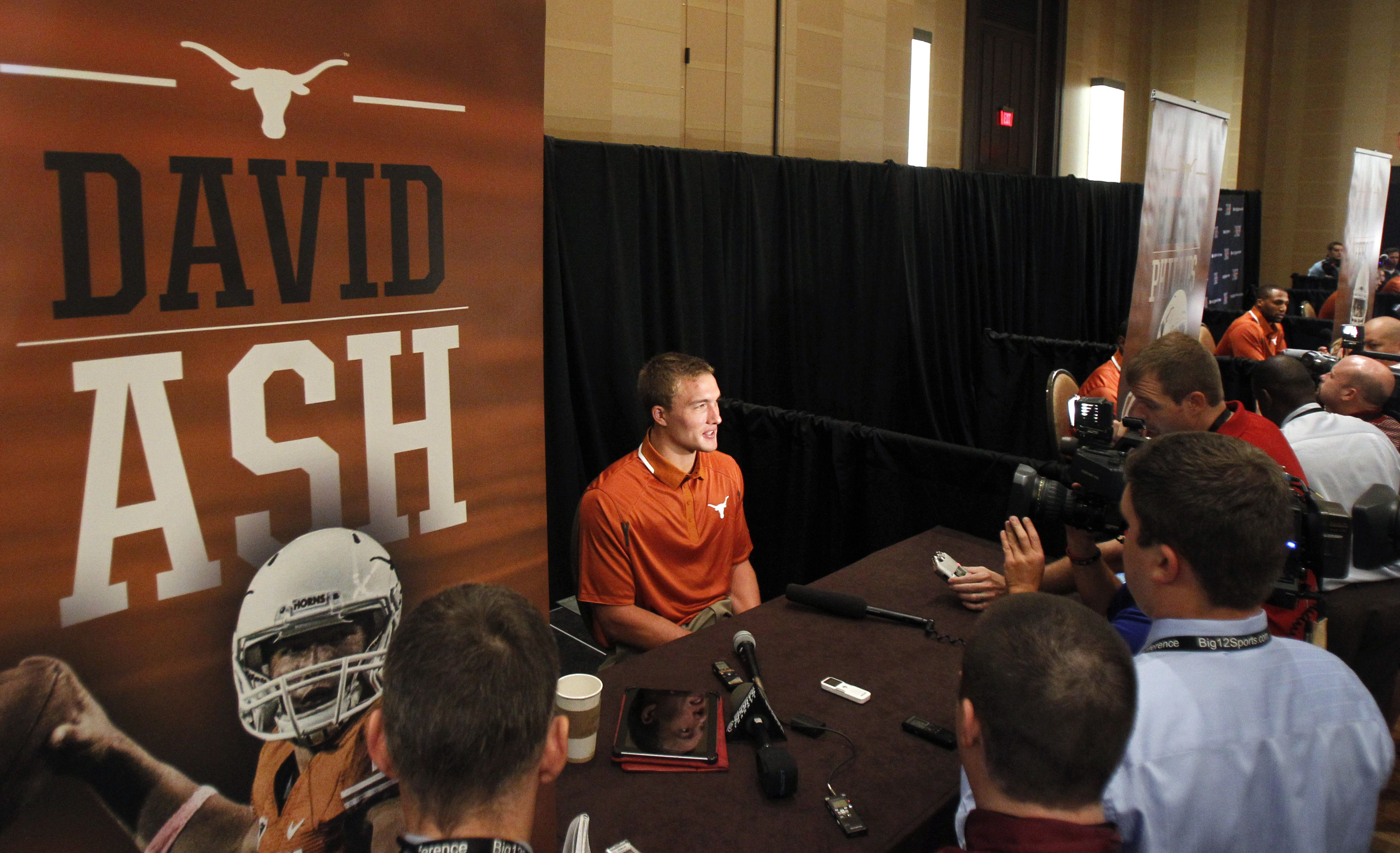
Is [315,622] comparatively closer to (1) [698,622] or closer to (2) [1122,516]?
(2) [1122,516]

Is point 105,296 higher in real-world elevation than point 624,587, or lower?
higher

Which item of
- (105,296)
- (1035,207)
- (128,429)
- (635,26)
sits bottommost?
(128,429)

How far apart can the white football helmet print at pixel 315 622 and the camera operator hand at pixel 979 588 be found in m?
1.53

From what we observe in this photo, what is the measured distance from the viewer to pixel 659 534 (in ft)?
8.96

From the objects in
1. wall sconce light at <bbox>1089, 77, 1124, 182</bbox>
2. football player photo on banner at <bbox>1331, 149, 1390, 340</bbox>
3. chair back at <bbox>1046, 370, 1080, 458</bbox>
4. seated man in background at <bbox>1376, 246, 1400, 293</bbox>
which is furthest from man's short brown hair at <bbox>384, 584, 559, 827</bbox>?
seated man in background at <bbox>1376, 246, 1400, 293</bbox>

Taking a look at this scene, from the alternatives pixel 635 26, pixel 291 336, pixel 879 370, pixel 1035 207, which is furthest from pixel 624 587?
pixel 1035 207

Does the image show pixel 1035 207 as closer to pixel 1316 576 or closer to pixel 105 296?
pixel 1316 576

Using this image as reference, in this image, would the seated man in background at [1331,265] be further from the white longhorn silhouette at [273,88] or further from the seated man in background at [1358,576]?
the white longhorn silhouette at [273,88]

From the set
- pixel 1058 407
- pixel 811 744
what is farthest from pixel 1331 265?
pixel 811 744

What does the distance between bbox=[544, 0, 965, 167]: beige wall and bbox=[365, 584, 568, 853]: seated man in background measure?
13.1ft

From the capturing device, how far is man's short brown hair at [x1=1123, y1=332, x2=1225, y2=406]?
2.71 meters

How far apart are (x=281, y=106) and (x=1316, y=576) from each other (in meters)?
1.87

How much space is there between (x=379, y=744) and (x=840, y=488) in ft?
9.40

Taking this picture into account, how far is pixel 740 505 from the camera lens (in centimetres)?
297
